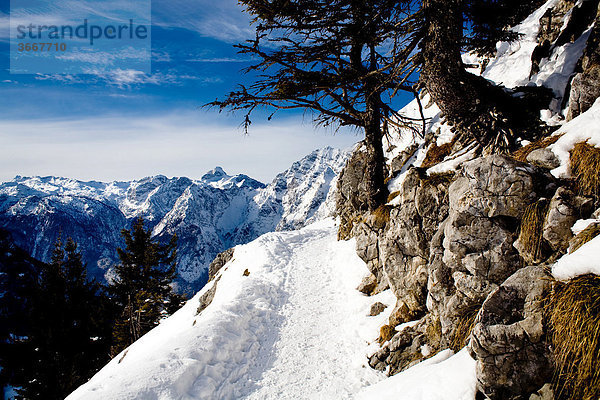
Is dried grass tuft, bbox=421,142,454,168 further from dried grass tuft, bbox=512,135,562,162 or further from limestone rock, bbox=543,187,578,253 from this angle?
limestone rock, bbox=543,187,578,253

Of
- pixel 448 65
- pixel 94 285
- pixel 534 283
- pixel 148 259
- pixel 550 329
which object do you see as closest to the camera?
pixel 550 329

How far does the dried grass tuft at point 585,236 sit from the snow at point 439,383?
6.30ft

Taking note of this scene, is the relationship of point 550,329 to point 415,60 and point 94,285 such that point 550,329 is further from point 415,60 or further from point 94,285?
point 94,285

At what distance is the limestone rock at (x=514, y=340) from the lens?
3047mm

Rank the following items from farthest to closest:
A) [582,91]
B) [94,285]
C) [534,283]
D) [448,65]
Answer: [94,285] → [448,65] → [582,91] → [534,283]

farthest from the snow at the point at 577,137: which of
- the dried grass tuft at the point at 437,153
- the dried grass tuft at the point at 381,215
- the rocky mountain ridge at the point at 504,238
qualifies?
the dried grass tuft at the point at 437,153

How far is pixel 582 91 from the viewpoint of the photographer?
5684 millimetres

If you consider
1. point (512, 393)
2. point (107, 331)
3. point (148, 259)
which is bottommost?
point (107, 331)

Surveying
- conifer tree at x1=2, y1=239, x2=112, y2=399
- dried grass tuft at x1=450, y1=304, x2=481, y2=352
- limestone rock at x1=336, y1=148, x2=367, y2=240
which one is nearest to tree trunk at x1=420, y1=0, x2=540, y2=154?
dried grass tuft at x1=450, y1=304, x2=481, y2=352

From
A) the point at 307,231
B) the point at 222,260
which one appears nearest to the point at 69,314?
the point at 222,260

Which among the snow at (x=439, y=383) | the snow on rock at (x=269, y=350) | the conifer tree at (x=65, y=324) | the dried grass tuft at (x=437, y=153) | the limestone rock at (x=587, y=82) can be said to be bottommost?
the conifer tree at (x=65, y=324)

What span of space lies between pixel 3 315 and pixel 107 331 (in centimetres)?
892

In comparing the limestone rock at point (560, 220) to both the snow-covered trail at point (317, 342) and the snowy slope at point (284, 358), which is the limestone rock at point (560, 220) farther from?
the snow-covered trail at point (317, 342)

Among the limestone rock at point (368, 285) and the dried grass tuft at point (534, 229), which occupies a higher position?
the dried grass tuft at point (534, 229)
